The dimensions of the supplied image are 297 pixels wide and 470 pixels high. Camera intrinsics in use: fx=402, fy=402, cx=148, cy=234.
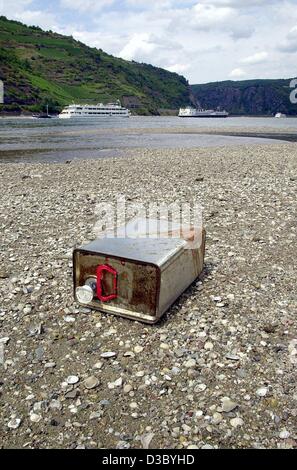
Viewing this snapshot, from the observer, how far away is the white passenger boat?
170125 mm

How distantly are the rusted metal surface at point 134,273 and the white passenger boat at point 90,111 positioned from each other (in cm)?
16971

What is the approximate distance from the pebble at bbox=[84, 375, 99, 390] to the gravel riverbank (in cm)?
2

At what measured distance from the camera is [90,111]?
181375mm

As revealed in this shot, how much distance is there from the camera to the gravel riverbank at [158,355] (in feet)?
16.4

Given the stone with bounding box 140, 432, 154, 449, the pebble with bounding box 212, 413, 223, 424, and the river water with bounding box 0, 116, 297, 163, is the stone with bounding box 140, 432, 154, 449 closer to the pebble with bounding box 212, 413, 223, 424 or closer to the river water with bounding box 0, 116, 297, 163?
the pebble with bounding box 212, 413, 223, 424

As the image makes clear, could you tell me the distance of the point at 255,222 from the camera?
12914 millimetres

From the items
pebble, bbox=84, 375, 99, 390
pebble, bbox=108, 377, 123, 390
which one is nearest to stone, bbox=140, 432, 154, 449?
pebble, bbox=108, 377, 123, 390

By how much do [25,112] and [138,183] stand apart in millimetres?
159906

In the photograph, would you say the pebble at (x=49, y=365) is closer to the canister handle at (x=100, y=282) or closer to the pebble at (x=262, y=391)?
the canister handle at (x=100, y=282)

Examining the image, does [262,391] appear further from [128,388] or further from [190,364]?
[128,388]

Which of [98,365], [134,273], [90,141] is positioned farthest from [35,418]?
[90,141]

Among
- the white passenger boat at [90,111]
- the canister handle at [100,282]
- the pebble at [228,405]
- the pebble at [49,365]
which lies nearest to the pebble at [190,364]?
the pebble at [228,405]

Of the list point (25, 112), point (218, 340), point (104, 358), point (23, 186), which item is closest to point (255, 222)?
point (218, 340)
